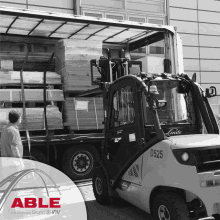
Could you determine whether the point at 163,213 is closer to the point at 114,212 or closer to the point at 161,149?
the point at 161,149

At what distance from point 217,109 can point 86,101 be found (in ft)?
26.1

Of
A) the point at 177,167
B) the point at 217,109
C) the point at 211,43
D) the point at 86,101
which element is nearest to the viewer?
the point at 177,167

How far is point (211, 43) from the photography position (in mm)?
15289

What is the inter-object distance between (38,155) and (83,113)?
129 cm

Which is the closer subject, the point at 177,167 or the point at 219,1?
the point at 177,167

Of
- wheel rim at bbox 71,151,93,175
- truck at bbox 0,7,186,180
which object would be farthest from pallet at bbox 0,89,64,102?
wheel rim at bbox 71,151,93,175

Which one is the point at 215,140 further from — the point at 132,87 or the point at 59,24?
the point at 59,24

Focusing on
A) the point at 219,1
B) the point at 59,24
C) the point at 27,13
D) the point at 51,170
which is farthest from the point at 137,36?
the point at 219,1

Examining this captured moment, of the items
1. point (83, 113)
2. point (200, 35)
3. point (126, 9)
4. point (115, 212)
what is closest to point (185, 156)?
point (115, 212)

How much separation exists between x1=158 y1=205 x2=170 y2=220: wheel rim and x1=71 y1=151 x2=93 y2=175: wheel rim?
12.0 feet

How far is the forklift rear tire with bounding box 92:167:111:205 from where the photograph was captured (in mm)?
5484

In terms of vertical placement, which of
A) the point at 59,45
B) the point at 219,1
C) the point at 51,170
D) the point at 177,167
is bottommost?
the point at 51,170

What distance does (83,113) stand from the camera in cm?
762

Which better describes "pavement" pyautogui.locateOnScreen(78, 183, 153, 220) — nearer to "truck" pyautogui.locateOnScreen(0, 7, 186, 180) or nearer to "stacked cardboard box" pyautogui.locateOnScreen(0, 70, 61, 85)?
"truck" pyautogui.locateOnScreen(0, 7, 186, 180)
